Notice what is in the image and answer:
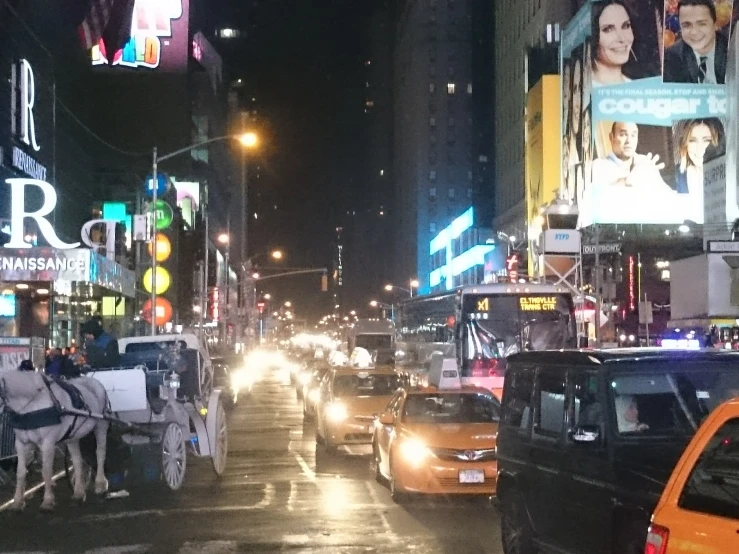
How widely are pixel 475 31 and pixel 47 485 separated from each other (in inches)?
5205

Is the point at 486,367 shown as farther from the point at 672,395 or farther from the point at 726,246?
the point at 672,395

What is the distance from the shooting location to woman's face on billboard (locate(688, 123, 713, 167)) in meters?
72.2

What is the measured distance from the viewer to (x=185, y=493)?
16125 mm

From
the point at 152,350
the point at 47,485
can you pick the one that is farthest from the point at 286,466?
the point at 47,485

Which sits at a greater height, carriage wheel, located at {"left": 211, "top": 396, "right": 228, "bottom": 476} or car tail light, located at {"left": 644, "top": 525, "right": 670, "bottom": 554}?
car tail light, located at {"left": 644, "top": 525, "right": 670, "bottom": 554}

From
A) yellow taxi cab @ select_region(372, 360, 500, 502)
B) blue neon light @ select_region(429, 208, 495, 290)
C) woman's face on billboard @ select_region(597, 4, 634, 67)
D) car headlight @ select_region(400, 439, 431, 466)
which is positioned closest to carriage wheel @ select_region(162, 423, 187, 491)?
yellow taxi cab @ select_region(372, 360, 500, 502)

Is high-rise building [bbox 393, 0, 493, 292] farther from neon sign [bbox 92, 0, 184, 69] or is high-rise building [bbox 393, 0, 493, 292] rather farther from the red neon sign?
the red neon sign

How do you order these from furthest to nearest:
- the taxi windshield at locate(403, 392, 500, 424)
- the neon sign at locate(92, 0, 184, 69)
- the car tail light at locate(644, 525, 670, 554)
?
1. the neon sign at locate(92, 0, 184, 69)
2. the taxi windshield at locate(403, 392, 500, 424)
3. the car tail light at locate(644, 525, 670, 554)

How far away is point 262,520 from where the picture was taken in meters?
13.5

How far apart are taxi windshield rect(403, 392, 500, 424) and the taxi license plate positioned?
1.55 m

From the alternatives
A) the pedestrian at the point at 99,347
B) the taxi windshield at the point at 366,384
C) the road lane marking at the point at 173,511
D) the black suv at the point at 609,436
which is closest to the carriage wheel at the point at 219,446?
the pedestrian at the point at 99,347

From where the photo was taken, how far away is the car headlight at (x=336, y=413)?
21.6 meters

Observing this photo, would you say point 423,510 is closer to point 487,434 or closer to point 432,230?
point 487,434

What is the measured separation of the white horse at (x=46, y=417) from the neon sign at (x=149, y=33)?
2718 inches
